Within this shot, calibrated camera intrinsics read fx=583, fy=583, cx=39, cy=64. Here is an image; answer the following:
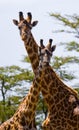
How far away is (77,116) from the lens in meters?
9.09

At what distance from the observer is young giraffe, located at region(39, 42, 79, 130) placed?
9.13m

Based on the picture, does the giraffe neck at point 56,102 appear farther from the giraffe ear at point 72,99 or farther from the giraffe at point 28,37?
the giraffe at point 28,37

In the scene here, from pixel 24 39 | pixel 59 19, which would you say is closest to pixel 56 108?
pixel 24 39

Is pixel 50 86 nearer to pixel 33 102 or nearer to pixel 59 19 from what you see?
pixel 33 102

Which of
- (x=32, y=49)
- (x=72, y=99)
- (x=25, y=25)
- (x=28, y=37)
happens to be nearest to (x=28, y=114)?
A: (x=72, y=99)

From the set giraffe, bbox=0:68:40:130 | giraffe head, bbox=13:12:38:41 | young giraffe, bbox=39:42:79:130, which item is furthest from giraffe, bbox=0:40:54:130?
giraffe head, bbox=13:12:38:41

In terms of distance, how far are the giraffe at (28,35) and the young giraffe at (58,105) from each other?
0.28 metres

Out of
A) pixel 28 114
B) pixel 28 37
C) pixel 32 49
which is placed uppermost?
pixel 28 37

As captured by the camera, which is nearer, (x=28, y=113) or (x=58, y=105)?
(x=28, y=113)

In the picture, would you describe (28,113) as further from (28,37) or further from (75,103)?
(28,37)

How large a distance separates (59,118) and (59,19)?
1149 cm

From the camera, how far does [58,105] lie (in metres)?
9.21

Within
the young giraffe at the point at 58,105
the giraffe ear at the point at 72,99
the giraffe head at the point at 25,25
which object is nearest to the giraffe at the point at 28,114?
the young giraffe at the point at 58,105

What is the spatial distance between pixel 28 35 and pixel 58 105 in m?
1.21
